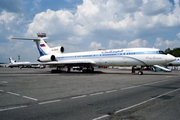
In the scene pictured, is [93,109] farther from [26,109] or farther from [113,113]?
[26,109]

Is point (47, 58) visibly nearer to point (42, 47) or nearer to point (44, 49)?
point (44, 49)

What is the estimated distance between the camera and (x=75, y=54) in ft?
108

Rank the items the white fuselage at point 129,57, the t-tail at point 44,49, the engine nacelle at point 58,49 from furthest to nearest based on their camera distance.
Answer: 1. the engine nacelle at point 58,49
2. the t-tail at point 44,49
3. the white fuselage at point 129,57

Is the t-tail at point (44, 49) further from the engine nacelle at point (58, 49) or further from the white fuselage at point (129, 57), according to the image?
the white fuselage at point (129, 57)

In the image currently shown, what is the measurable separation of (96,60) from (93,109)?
22.8 metres

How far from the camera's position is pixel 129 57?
24594 millimetres

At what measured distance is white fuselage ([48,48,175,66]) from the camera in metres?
22.8

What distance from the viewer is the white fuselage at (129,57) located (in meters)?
22.8

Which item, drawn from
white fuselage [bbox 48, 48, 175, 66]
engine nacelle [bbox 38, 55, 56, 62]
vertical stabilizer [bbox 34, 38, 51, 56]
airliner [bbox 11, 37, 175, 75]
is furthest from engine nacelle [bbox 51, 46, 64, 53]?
white fuselage [bbox 48, 48, 175, 66]

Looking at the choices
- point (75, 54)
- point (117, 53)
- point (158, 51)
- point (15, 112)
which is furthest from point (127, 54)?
point (15, 112)

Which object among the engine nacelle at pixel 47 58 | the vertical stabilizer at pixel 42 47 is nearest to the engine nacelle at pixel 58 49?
the vertical stabilizer at pixel 42 47

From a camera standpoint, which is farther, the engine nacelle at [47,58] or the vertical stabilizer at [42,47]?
the vertical stabilizer at [42,47]

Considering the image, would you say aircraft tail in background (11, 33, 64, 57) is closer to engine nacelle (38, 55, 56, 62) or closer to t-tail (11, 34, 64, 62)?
t-tail (11, 34, 64, 62)

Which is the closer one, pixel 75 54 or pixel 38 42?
pixel 75 54
